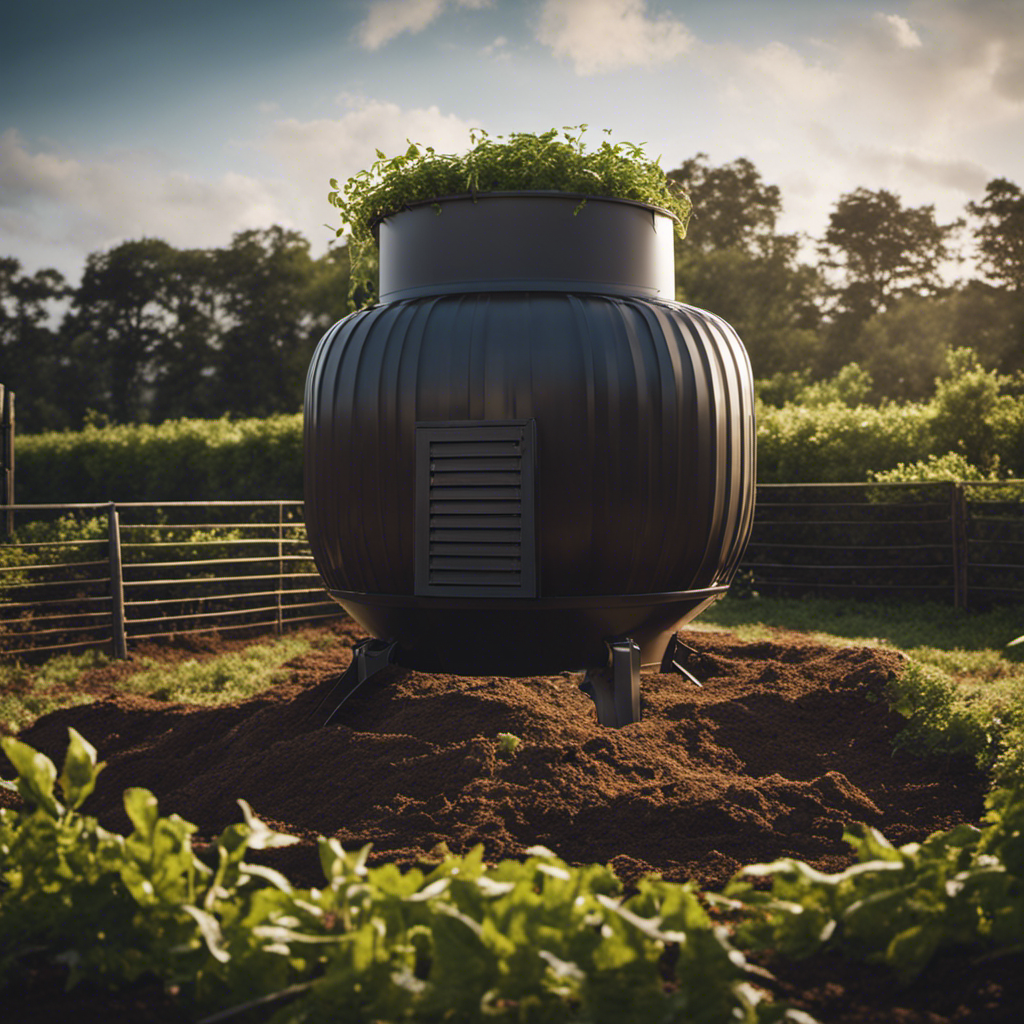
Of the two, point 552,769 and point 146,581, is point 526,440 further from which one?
point 146,581

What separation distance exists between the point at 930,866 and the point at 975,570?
8832 mm

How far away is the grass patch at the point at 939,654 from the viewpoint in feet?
14.4

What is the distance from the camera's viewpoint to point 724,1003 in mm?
1681

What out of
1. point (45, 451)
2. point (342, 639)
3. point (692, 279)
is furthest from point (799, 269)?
point (342, 639)

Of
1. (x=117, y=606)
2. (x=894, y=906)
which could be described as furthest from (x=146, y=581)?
(x=894, y=906)

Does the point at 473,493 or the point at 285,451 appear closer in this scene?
the point at 473,493

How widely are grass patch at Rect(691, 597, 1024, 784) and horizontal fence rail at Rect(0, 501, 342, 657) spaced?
439 centimetres

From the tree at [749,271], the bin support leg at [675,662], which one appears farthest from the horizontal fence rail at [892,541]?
the tree at [749,271]

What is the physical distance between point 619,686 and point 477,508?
1.12m

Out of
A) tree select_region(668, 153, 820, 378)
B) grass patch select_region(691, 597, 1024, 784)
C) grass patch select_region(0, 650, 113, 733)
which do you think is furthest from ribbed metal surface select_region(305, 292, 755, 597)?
tree select_region(668, 153, 820, 378)

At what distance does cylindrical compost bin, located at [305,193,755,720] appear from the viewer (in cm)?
422

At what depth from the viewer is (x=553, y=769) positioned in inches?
Answer: 155

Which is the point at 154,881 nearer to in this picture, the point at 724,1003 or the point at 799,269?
the point at 724,1003

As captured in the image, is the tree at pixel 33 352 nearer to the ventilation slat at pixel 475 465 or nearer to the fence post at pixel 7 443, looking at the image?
the fence post at pixel 7 443
